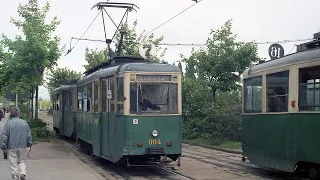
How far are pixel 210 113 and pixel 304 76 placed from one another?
12.4 m

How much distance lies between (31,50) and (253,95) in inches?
504

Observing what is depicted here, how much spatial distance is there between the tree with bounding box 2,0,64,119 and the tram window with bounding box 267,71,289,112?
13.4 m

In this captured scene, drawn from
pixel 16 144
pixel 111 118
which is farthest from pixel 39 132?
pixel 16 144

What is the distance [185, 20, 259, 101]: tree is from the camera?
21.4 m

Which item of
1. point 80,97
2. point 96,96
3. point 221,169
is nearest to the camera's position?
point 221,169

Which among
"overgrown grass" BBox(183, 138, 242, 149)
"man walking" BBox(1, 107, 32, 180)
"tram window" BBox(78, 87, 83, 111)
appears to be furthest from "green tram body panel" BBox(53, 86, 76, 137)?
"man walking" BBox(1, 107, 32, 180)

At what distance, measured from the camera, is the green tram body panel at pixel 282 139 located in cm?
921

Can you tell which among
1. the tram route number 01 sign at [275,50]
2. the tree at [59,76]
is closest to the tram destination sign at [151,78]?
the tram route number 01 sign at [275,50]

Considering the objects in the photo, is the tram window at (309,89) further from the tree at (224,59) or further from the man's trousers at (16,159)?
the tree at (224,59)

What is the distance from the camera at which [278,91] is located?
10688mm

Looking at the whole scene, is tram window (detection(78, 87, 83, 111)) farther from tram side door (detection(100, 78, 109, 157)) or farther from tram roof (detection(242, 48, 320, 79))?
tram roof (detection(242, 48, 320, 79))

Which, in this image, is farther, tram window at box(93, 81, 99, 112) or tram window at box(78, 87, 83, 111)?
tram window at box(78, 87, 83, 111)

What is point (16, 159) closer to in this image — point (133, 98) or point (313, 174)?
point (133, 98)

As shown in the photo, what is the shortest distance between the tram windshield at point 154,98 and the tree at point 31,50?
1095 cm
